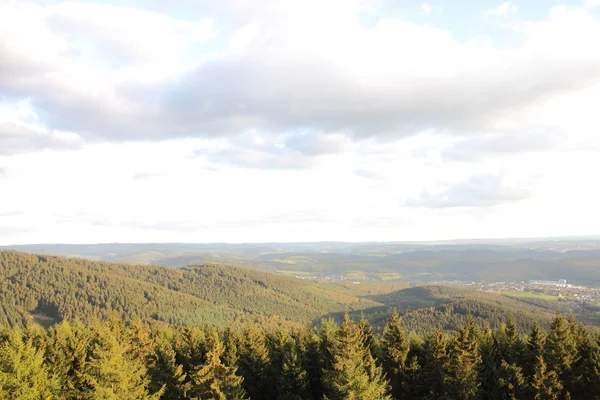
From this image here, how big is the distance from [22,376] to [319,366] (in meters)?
33.4

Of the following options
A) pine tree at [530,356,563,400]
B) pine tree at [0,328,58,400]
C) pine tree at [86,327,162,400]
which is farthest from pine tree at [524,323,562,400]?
pine tree at [0,328,58,400]

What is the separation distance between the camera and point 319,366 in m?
49.3

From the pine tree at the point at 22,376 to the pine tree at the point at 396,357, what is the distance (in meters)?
37.5

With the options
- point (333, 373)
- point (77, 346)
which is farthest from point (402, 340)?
point (77, 346)

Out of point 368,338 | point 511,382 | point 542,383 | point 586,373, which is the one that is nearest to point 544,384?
point 542,383

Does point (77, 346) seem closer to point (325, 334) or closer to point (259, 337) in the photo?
point (259, 337)

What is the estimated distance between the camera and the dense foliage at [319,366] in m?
35.5

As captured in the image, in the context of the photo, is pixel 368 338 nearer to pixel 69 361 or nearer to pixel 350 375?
pixel 350 375

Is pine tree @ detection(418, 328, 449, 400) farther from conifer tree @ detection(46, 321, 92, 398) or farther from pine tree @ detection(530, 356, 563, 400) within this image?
conifer tree @ detection(46, 321, 92, 398)

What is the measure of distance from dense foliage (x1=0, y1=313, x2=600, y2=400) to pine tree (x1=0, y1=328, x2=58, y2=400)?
0.10 meters

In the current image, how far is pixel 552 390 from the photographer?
40938 mm

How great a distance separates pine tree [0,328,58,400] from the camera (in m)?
35.3

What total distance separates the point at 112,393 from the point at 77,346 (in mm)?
24012

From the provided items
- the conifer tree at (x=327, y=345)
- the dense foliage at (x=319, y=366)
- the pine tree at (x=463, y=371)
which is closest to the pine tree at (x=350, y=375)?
the dense foliage at (x=319, y=366)
